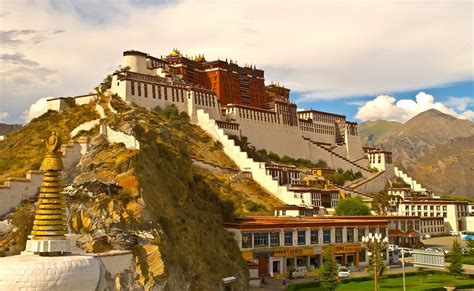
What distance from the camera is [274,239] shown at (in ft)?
173

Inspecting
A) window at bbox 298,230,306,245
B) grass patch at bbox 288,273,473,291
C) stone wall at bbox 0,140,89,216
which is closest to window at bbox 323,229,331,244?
window at bbox 298,230,306,245

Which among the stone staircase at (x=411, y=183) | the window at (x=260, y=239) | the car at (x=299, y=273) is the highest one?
the stone staircase at (x=411, y=183)

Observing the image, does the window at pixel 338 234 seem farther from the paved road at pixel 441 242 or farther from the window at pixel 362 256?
the paved road at pixel 441 242

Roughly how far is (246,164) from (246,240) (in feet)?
127

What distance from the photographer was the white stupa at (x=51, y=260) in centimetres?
1106

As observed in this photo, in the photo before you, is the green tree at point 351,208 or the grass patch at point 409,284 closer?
the grass patch at point 409,284

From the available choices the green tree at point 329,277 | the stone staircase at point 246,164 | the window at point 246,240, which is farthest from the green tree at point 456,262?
the stone staircase at point 246,164

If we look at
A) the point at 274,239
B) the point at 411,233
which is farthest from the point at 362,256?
the point at 411,233

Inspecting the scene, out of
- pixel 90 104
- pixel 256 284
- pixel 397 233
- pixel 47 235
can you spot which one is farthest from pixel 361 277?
pixel 90 104

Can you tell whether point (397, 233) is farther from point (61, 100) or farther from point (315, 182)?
point (61, 100)

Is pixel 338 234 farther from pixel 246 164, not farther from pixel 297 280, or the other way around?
pixel 246 164

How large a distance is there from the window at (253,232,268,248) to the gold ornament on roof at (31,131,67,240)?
38503 millimetres

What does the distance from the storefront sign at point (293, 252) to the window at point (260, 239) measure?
60.3 inches

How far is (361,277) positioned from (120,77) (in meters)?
53.2
